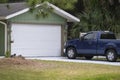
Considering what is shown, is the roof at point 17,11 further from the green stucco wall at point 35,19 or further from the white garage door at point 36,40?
the white garage door at point 36,40

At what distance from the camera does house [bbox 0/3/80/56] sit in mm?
30078

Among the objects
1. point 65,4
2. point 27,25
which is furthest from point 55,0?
point 27,25

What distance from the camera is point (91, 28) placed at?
3631 centimetres

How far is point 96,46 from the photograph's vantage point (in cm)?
2716

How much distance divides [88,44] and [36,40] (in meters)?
4.92

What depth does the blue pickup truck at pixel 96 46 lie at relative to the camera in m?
26.2

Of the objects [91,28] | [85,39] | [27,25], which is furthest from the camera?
[91,28]

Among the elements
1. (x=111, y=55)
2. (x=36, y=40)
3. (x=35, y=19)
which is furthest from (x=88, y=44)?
(x=35, y=19)

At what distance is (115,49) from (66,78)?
9.61 metres

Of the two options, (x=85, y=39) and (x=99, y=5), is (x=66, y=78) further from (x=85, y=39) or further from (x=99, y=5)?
(x=85, y=39)

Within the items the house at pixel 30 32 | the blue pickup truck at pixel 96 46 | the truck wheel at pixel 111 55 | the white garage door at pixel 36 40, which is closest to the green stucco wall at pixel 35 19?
the house at pixel 30 32

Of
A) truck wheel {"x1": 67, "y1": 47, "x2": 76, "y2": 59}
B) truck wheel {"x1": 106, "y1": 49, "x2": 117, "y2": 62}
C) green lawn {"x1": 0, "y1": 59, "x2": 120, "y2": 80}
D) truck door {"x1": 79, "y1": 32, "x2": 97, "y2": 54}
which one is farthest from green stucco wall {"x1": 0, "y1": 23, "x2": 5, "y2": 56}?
green lawn {"x1": 0, "y1": 59, "x2": 120, "y2": 80}

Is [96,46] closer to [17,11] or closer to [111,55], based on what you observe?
[111,55]

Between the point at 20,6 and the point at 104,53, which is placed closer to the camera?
the point at 104,53
